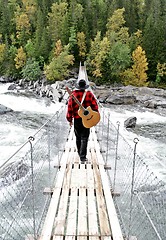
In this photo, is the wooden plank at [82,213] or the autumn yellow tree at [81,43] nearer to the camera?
the wooden plank at [82,213]

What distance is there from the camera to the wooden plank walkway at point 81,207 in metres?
2.43

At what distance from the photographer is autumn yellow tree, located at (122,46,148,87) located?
1051 inches

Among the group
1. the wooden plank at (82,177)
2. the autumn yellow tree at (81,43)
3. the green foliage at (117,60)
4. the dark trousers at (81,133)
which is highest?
the autumn yellow tree at (81,43)

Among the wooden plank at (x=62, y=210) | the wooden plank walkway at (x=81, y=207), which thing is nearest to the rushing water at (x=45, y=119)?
the wooden plank walkway at (x=81, y=207)

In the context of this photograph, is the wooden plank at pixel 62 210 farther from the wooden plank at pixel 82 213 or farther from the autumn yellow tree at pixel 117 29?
the autumn yellow tree at pixel 117 29

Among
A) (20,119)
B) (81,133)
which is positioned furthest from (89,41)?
(81,133)

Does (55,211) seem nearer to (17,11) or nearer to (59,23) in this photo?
(59,23)

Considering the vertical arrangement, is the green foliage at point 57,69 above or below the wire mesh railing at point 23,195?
above

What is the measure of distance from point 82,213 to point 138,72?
25257mm

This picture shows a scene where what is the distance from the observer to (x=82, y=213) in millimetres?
2752

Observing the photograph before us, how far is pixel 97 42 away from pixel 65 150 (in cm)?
2609

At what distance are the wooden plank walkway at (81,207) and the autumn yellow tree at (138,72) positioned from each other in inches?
918

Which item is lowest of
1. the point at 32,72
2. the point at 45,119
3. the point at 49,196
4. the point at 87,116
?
the point at 45,119

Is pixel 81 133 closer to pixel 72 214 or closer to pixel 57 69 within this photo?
pixel 72 214
